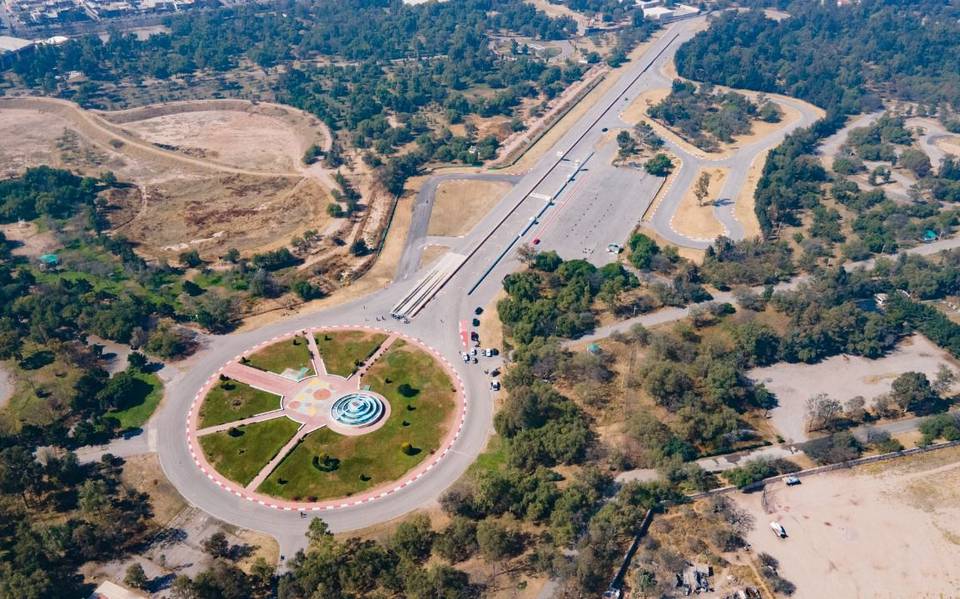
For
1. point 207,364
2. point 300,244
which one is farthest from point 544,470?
point 300,244

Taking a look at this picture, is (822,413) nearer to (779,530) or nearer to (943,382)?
(943,382)

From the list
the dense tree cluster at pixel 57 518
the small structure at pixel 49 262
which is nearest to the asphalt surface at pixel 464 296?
the dense tree cluster at pixel 57 518

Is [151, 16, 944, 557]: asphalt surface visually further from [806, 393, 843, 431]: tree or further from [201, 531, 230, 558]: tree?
[806, 393, 843, 431]: tree

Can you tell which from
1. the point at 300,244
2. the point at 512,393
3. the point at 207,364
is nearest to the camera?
the point at 512,393

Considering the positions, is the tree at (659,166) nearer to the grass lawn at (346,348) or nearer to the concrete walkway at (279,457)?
the grass lawn at (346,348)

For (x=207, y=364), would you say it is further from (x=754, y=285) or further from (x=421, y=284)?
(x=754, y=285)

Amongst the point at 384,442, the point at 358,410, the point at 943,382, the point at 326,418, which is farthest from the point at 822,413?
the point at 326,418
